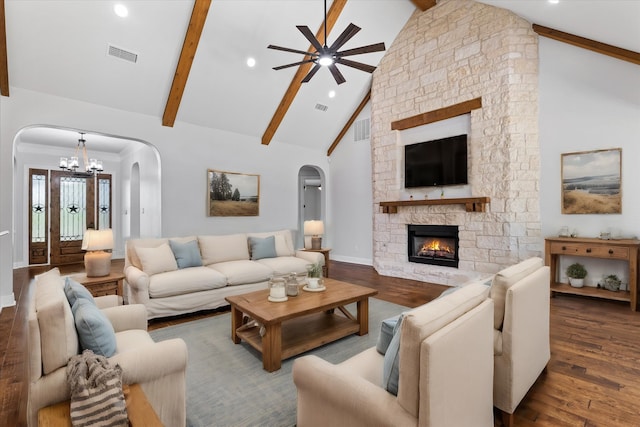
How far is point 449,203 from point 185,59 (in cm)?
462

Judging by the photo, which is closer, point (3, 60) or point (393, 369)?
point (393, 369)

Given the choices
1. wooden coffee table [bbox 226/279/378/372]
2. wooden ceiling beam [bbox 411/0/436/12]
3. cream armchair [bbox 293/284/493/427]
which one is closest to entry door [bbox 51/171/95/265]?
wooden coffee table [bbox 226/279/378/372]

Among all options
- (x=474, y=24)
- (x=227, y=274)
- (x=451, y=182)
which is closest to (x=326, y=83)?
(x=474, y=24)

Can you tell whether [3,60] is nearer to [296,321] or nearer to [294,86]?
[294,86]

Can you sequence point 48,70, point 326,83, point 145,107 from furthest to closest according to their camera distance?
point 326,83 → point 145,107 → point 48,70

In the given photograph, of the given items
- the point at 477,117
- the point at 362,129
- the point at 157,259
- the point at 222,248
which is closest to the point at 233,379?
the point at 157,259

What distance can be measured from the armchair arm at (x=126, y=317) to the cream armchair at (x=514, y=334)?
8.02ft

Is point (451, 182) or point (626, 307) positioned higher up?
point (451, 182)

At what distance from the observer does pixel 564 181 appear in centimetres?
445

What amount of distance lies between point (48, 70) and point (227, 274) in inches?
136

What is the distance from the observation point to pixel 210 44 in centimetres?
457

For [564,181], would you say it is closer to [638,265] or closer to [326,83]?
[638,265]

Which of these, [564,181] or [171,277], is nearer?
[171,277]

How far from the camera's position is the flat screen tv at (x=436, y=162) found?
5242 millimetres
